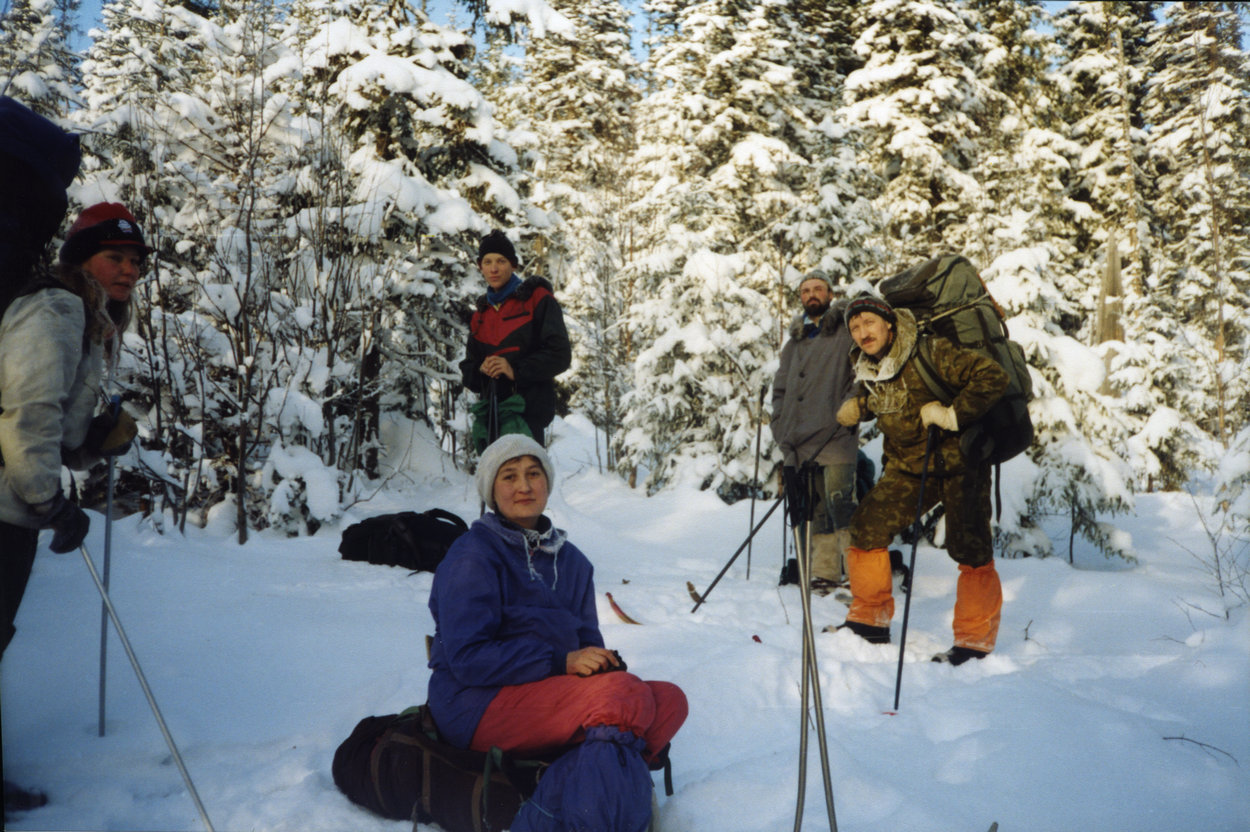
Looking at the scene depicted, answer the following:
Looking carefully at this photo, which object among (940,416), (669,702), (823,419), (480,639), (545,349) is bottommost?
(669,702)

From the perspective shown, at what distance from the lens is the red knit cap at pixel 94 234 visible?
109 inches

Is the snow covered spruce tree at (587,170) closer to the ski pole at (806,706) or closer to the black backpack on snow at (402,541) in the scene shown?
the black backpack on snow at (402,541)

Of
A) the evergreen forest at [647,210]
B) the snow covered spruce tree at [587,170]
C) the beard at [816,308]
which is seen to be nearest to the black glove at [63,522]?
the evergreen forest at [647,210]

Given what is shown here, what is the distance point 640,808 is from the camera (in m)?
2.15

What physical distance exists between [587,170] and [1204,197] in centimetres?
1451

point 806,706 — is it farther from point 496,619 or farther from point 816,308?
point 816,308

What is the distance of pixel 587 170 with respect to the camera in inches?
774

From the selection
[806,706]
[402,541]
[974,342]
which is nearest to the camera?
[806,706]

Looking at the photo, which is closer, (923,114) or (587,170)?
(923,114)

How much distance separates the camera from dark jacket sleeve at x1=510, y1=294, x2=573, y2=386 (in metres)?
5.32

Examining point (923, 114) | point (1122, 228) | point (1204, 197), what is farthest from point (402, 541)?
point (1204, 197)

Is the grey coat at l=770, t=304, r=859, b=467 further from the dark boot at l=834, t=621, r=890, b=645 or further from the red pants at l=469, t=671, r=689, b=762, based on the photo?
the red pants at l=469, t=671, r=689, b=762

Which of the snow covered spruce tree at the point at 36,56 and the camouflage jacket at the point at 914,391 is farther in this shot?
the camouflage jacket at the point at 914,391

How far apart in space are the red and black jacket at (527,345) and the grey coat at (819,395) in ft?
6.25
